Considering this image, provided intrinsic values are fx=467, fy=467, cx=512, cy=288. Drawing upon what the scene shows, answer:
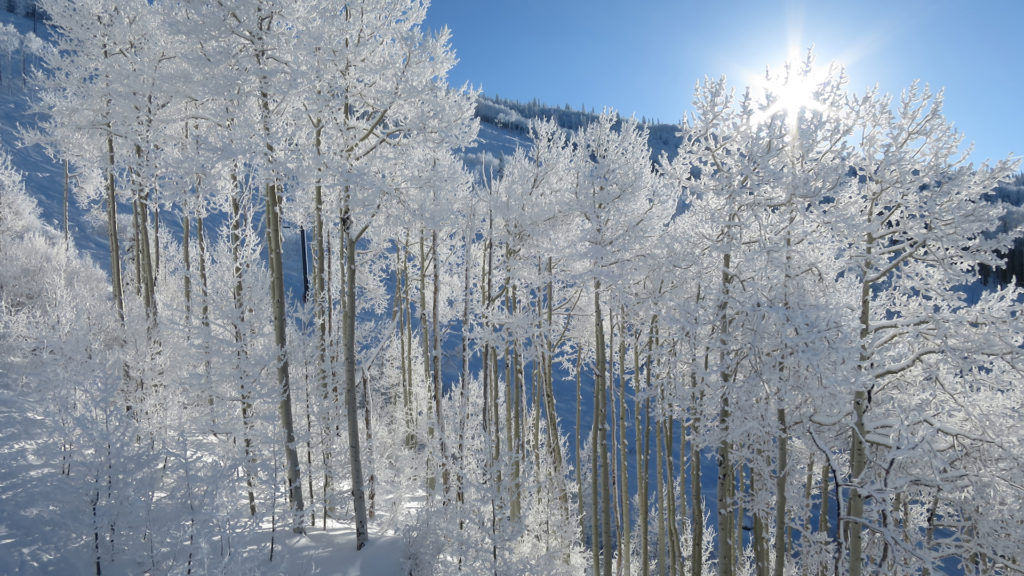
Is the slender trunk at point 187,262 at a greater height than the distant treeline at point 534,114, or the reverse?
the distant treeline at point 534,114

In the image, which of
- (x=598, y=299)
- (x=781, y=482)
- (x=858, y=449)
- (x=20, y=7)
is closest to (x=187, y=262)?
(x=598, y=299)

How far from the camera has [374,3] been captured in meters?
7.49

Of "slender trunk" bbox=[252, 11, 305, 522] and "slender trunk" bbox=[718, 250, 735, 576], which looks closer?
"slender trunk" bbox=[718, 250, 735, 576]

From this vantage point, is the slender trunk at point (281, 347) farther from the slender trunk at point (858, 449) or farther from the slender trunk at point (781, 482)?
the slender trunk at point (858, 449)

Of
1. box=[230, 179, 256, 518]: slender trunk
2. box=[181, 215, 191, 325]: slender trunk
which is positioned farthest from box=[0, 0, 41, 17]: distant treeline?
box=[230, 179, 256, 518]: slender trunk

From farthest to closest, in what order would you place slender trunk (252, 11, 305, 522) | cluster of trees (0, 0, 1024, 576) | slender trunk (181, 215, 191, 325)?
slender trunk (181, 215, 191, 325) < slender trunk (252, 11, 305, 522) < cluster of trees (0, 0, 1024, 576)

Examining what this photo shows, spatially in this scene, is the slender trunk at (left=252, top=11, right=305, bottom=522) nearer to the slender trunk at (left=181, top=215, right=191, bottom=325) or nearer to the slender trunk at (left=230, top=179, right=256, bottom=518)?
the slender trunk at (left=230, top=179, right=256, bottom=518)

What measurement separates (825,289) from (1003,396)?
3.98m

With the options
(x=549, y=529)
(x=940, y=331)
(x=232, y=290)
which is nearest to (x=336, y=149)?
(x=232, y=290)

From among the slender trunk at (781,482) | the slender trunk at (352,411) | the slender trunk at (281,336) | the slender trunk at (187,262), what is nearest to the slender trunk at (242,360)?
the slender trunk at (281,336)

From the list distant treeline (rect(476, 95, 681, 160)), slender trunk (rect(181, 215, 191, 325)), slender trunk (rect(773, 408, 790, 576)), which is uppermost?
distant treeline (rect(476, 95, 681, 160))

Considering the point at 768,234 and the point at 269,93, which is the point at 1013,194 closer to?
the point at 768,234

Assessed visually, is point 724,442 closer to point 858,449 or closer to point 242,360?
point 858,449

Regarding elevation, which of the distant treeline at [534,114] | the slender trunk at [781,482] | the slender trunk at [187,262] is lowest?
the slender trunk at [781,482]
